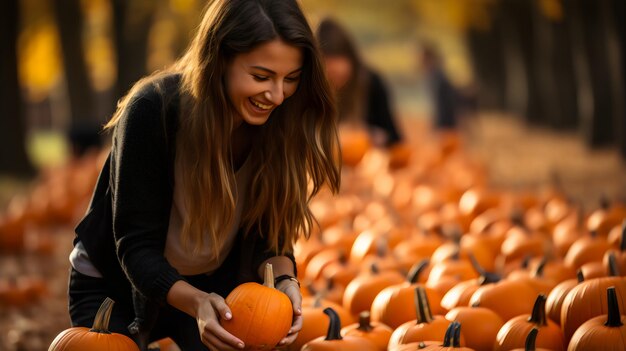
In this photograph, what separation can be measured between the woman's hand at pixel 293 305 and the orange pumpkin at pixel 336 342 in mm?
166

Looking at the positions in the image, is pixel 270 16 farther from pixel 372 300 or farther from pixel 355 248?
pixel 355 248

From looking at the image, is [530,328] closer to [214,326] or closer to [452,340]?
[452,340]

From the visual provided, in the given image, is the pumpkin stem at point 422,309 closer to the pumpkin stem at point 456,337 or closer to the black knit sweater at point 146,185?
the pumpkin stem at point 456,337

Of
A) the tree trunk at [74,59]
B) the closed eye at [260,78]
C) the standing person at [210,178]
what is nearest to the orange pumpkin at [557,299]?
the standing person at [210,178]

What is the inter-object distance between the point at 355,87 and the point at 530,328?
394 cm

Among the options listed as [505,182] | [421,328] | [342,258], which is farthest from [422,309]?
[505,182]

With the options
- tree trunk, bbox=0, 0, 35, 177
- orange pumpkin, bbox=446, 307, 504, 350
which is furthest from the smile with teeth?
tree trunk, bbox=0, 0, 35, 177

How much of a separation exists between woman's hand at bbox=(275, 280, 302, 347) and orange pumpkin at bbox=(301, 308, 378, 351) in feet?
0.55

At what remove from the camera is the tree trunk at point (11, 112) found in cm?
1591

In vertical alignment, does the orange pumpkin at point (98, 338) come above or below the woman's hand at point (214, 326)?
below

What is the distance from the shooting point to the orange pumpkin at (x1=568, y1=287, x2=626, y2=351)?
303 cm

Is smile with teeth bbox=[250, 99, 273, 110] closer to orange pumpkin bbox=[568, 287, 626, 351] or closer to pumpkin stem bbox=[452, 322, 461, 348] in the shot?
pumpkin stem bbox=[452, 322, 461, 348]

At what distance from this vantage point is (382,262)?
483 centimetres

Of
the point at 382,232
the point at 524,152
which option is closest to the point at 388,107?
the point at 382,232
